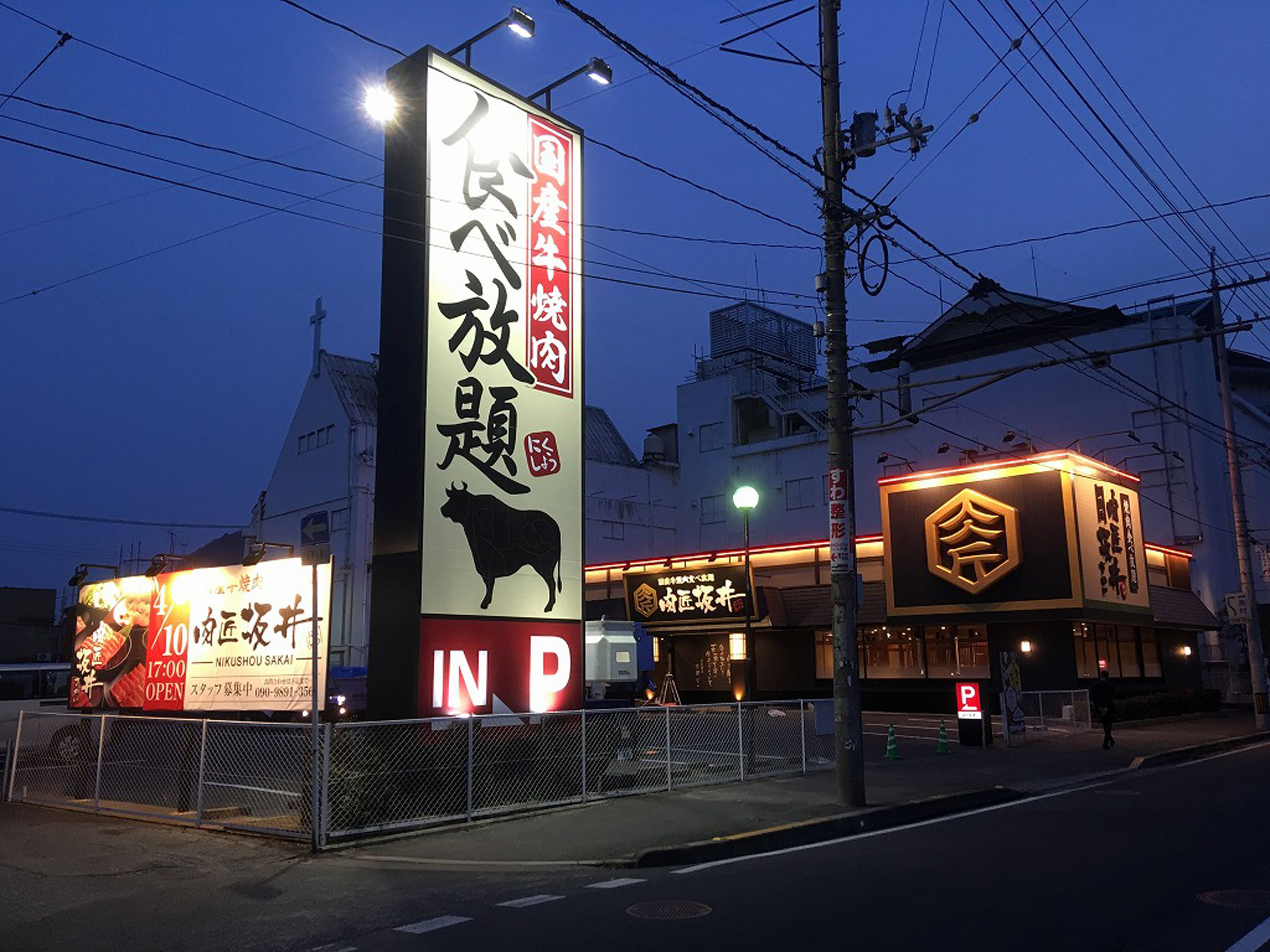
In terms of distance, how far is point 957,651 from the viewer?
32844 millimetres

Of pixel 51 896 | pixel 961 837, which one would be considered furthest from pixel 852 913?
pixel 51 896

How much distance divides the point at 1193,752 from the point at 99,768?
21.4 meters

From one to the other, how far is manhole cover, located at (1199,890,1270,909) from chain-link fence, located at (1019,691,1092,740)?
18313mm

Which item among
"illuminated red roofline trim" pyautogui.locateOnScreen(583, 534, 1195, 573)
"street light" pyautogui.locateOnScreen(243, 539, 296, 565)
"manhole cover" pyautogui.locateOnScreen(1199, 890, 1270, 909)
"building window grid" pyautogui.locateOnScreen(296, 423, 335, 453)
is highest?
"building window grid" pyautogui.locateOnScreen(296, 423, 335, 453)

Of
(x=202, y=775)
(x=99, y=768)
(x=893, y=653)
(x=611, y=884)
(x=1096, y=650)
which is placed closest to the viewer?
(x=611, y=884)

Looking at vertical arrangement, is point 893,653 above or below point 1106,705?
above

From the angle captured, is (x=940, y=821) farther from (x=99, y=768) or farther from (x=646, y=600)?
(x=646, y=600)

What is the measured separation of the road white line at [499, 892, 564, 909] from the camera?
8.22m

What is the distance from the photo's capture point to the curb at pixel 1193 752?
65.4 ft

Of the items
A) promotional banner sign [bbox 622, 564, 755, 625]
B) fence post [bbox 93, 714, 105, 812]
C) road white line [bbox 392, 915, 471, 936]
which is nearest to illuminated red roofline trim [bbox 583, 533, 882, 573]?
promotional banner sign [bbox 622, 564, 755, 625]

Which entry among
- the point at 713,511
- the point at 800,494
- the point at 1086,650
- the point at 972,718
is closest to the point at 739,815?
the point at 972,718

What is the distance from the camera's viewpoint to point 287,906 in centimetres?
842

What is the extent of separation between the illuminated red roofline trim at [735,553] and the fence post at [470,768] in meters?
23.1

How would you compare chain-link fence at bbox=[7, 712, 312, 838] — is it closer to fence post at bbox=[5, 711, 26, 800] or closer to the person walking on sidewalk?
fence post at bbox=[5, 711, 26, 800]
